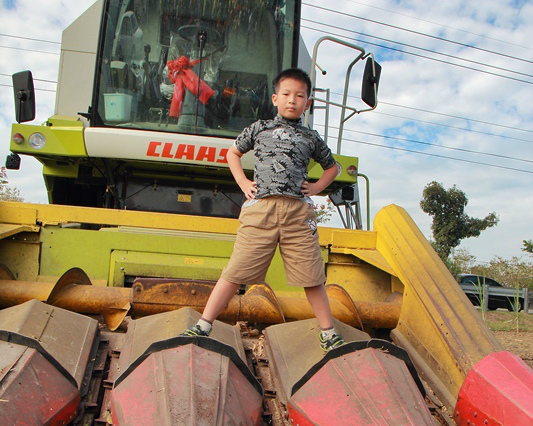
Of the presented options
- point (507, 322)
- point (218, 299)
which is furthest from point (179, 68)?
point (507, 322)

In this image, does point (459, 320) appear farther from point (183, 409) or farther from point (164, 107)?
point (164, 107)

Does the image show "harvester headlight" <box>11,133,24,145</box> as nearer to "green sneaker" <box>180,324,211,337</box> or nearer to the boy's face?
the boy's face

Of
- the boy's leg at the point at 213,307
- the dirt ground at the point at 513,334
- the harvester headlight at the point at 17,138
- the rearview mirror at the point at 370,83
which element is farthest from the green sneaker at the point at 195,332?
the dirt ground at the point at 513,334

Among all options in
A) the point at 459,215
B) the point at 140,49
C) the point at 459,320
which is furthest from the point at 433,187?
the point at 459,320

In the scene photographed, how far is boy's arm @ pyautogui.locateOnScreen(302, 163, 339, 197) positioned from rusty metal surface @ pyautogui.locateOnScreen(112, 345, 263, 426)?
2.82 ft

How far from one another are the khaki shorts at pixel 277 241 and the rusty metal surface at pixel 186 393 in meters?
0.53

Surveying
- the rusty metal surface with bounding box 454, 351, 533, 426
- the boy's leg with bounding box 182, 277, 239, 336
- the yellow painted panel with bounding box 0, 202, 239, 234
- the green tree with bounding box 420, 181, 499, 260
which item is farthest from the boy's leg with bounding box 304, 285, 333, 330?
the green tree with bounding box 420, 181, 499, 260

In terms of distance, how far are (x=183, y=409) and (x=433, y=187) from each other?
26.0m

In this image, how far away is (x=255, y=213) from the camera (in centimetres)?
250

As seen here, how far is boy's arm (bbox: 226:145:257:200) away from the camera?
8.38 feet

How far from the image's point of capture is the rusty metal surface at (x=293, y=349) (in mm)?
2260

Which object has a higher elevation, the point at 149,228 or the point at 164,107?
the point at 164,107

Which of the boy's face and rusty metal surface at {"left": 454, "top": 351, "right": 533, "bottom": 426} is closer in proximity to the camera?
rusty metal surface at {"left": 454, "top": 351, "right": 533, "bottom": 426}

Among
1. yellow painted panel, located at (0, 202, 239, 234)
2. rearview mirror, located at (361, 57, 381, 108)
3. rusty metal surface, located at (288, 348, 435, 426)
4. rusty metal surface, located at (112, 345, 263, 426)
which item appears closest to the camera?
rusty metal surface, located at (112, 345, 263, 426)
